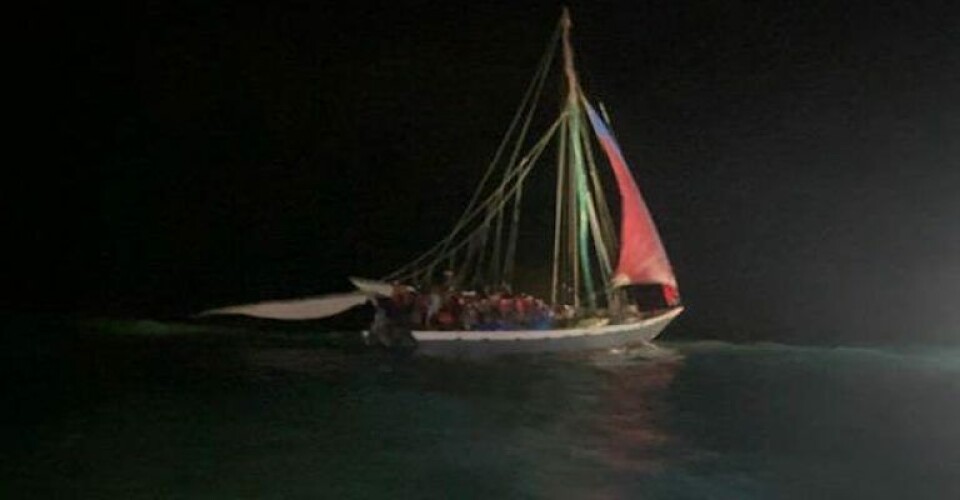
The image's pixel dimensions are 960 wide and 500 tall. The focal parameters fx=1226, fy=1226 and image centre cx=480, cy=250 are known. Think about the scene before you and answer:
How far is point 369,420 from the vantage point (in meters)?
5.68

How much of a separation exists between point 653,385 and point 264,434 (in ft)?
8.35

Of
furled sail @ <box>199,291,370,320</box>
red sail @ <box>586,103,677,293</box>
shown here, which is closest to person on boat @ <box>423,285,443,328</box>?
furled sail @ <box>199,291,370,320</box>

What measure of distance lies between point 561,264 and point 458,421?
226 centimetres

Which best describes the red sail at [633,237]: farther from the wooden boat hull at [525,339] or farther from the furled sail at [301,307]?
the furled sail at [301,307]

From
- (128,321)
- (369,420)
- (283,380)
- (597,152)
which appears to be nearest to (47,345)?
(128,321)

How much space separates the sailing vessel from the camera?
24.7 ft

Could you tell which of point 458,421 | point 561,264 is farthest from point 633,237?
point 458,421

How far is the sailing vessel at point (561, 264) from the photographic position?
7.53m

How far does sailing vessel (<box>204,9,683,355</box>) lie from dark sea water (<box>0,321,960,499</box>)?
0.22 meters

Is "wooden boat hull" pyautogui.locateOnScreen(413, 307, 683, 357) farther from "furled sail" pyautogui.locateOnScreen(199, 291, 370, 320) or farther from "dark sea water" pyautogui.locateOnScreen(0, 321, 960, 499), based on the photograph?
"furled sail" pyautogui.locateOnScreen(199, 291, 370, 320)

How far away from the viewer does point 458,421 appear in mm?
5738

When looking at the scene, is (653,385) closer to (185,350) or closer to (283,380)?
(283,380)

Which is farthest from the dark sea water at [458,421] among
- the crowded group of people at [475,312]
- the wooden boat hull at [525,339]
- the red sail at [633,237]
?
the red sail at [633,237]

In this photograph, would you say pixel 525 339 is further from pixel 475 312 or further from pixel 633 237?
pixel 633 237
